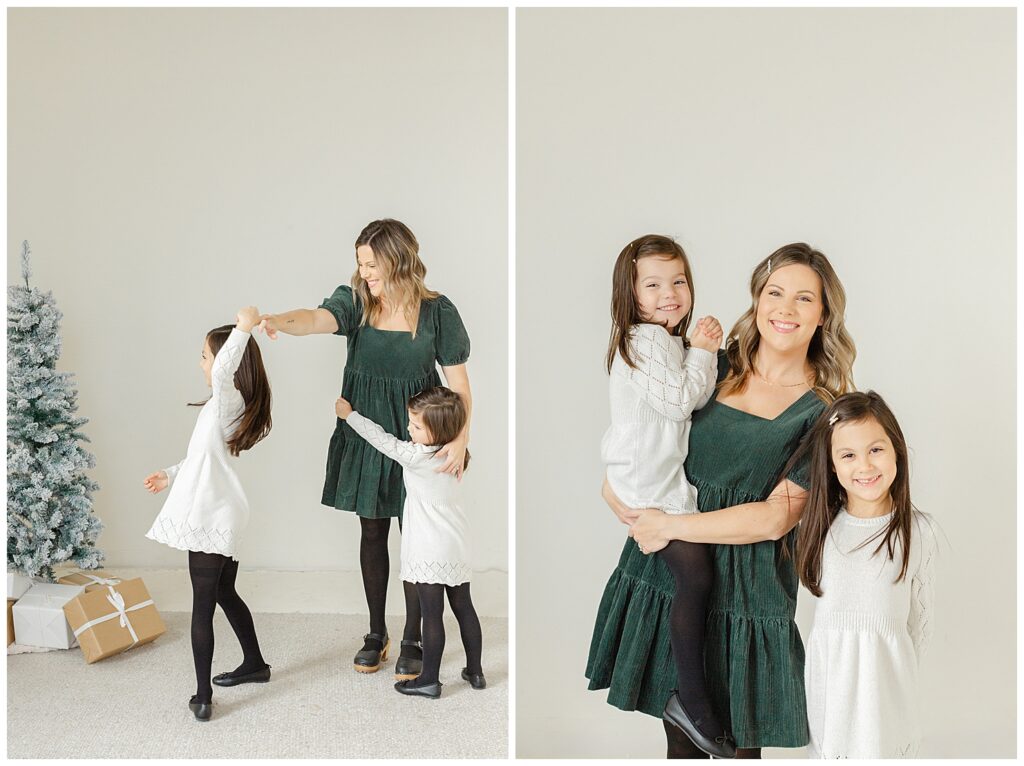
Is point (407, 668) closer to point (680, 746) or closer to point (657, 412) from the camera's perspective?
point (680, 746)

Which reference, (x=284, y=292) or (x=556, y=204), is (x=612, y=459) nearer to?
(x=556, y=204)

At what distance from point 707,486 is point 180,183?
103 inches

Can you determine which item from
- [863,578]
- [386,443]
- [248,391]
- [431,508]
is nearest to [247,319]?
[248,391]

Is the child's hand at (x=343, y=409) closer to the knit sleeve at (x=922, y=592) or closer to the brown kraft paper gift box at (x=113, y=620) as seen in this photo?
the brown kraft paper gift box at (x=113, y=620)

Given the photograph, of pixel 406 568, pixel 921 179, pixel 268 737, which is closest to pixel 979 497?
pixel 921 179

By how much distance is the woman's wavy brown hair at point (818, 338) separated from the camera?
209 centimetres

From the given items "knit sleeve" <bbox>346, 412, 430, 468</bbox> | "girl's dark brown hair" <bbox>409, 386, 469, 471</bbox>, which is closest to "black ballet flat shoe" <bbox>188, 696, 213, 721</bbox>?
"knit sleeve" <bbox>346, 412, 430, 468</bbox>

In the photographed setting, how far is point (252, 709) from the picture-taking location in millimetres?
2842

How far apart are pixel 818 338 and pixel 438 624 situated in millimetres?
1420

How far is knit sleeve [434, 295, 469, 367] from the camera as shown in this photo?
2.98 m

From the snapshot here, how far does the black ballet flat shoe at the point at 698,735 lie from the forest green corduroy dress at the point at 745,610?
0.03 metres

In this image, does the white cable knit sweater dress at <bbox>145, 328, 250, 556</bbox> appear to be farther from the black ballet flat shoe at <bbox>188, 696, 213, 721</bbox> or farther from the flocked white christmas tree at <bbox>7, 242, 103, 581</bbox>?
the flocked white christmas tree at <bbox>7, 242, 103, 581</bbox>

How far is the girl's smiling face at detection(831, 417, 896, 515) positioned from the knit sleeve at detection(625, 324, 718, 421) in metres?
0.30

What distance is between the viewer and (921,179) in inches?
103
